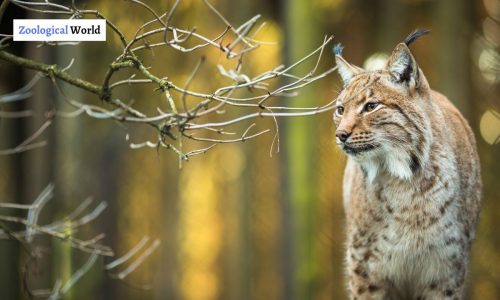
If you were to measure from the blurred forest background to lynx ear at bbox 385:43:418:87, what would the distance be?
1.08 m

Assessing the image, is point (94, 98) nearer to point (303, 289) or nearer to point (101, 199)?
point (101, 199)

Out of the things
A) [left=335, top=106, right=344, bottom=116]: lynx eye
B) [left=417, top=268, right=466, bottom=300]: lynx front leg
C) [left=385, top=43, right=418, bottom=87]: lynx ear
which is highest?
[left=385, top=43, right=418, bottom=87]: lynx ear

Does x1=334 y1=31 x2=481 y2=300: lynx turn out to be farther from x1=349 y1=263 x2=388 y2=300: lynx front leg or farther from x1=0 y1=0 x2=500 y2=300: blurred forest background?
x1=0 y1=0 x2=500 y2=300: blurred forest background

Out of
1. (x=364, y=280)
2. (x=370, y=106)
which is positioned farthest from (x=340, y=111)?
(x=364, y=280)

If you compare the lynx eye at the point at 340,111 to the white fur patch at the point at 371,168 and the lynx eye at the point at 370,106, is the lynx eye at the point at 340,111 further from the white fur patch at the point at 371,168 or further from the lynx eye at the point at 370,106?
the white fur patch at the point at 371,168

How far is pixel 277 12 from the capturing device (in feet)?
17.0

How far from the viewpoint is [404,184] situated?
10.1ft

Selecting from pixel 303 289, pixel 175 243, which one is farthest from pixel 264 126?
pixel 303 289

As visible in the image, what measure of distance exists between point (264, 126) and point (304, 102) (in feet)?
4.77

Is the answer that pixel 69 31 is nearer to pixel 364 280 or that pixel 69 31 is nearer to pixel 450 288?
pixel 364 280

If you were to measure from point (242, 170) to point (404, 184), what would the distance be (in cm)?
215

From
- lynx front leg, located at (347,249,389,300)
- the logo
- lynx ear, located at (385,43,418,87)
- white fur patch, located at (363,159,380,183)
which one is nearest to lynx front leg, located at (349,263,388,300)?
lynx front leg, located at (347,249,389,300)

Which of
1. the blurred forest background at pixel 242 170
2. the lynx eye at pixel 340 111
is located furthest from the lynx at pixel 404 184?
the blurred forest background at pixel 242 170

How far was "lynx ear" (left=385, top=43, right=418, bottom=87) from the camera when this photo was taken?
2.82m
